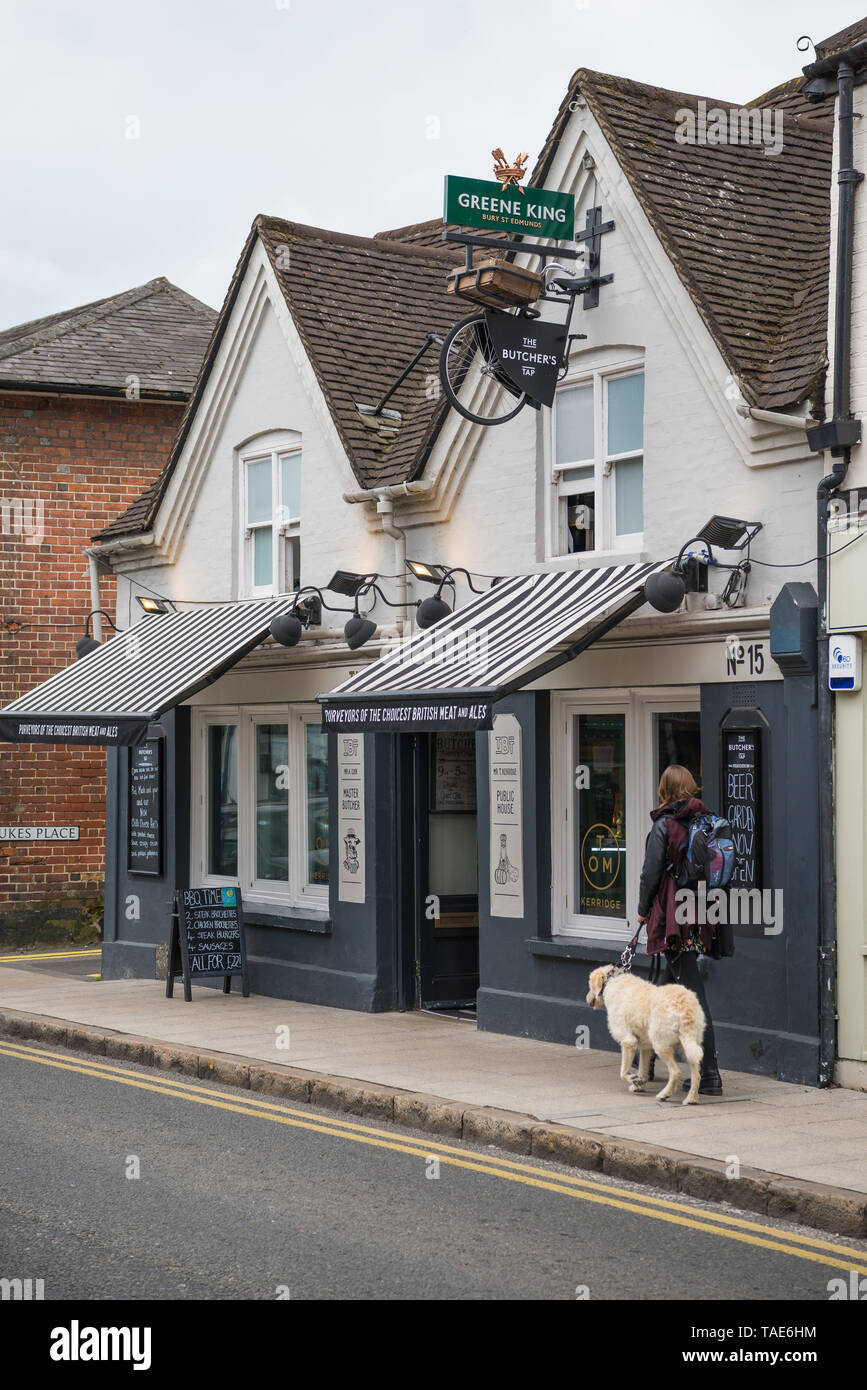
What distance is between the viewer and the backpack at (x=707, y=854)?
9836mm

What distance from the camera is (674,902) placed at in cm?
1003

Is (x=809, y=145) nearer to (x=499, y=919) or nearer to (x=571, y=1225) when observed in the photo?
(x=499, y=919)

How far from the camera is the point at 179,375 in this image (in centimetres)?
2112

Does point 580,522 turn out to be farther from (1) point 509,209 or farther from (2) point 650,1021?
(2) point 650,1021

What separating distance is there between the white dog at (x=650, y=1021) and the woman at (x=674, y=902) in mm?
213

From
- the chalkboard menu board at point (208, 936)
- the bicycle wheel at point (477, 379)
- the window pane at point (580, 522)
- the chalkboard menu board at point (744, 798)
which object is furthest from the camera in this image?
the chalkboard menu board at point (208, 936)

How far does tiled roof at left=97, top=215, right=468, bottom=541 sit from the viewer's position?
14711 millimetres

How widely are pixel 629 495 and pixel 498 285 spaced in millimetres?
1831

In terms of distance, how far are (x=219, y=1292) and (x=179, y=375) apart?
16310 millimetres

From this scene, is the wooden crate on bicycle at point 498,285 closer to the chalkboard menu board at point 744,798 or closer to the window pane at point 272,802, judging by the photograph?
the chalkboard menu board at point 744,798

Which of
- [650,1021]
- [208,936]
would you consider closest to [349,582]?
[208,936]

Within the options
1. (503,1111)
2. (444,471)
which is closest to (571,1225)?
(503,1111)

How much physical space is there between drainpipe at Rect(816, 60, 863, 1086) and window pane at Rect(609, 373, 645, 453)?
192 centimetres

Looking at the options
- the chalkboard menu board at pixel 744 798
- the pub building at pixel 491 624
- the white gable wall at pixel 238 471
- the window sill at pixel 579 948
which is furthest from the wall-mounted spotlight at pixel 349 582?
the chalkboard menu board at pixel 744 798
